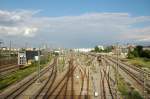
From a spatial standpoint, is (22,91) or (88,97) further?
(22,91)

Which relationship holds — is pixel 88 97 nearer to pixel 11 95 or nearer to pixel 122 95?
pixel 122 95

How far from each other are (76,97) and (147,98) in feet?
27.4

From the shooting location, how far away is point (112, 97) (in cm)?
3198

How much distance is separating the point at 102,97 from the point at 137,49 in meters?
95.5

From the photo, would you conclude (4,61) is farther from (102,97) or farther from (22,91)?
(102,97)

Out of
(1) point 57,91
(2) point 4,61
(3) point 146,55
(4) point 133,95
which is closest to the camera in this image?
(4) point 133,95

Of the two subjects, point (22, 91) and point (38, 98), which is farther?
point (22, 91)

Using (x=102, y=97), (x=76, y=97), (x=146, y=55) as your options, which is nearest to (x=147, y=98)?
(x=102, y=97)

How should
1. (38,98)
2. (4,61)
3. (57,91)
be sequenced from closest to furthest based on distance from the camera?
1. (38,98)
2. (57,91)
3. (4,61)

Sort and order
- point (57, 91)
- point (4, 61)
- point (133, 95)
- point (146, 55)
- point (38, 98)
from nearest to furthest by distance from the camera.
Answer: point (38, 98), point (133, 95), point (57, 91), point (4, 61), point (146, 55)

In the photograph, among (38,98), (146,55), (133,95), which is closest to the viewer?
(38,98)

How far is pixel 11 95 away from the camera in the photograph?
3372 centimetres

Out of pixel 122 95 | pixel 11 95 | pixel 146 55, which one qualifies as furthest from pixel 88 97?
pixel 146 55

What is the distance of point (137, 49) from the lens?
12369cm
